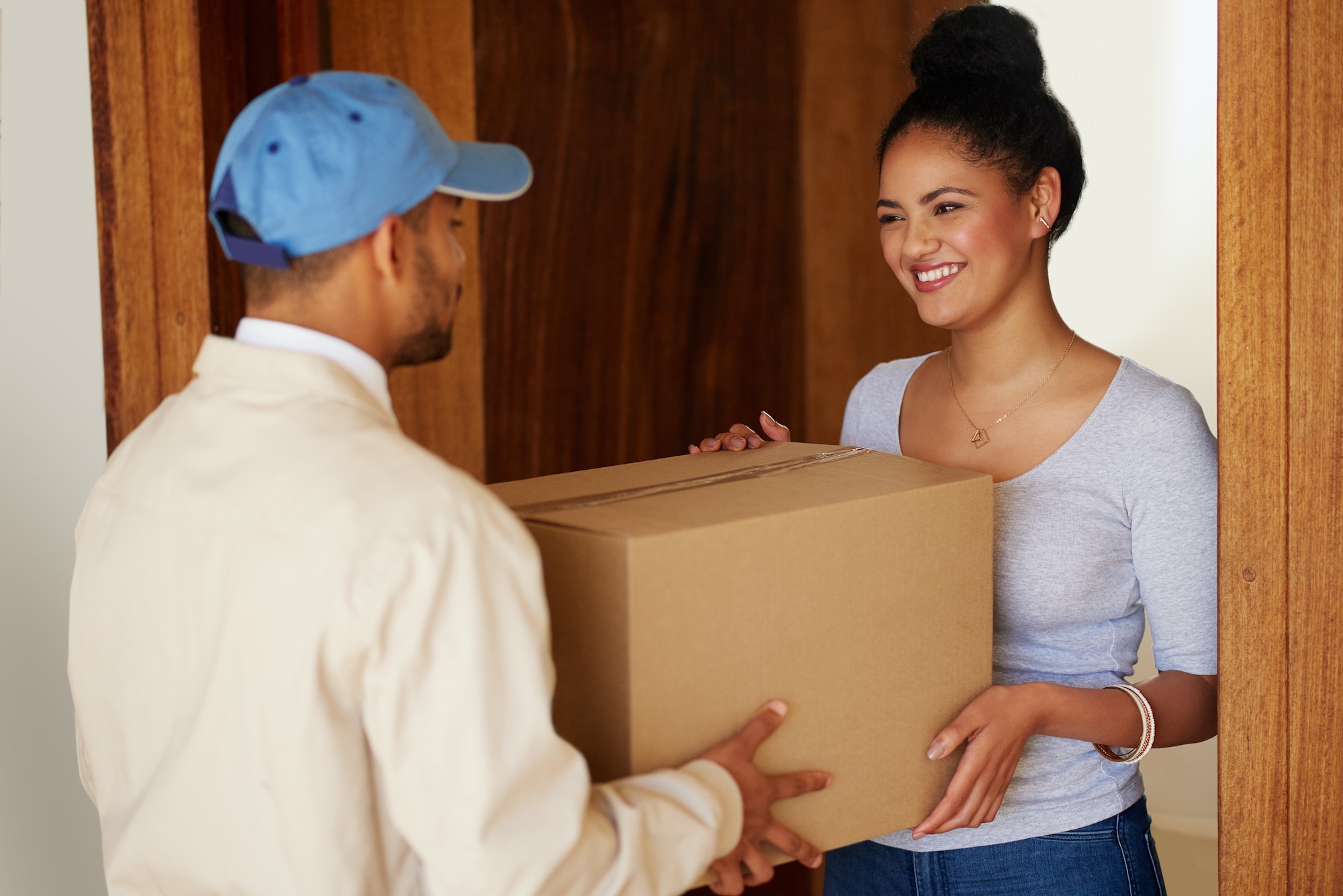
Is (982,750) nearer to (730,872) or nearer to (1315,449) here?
(730,872)

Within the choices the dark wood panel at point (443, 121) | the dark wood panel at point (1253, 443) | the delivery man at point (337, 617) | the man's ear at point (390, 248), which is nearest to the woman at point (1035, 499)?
the dark wood panel at point (1253, 443)

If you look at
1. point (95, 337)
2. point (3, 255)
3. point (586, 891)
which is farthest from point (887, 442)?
point (3, 255)

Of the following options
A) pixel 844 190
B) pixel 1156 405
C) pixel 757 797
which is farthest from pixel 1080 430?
pixel 844 190

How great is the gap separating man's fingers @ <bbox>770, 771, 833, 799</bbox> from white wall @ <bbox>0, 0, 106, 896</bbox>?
0.84 meters

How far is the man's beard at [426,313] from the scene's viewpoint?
2.80 feet

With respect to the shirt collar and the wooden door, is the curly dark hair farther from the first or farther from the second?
the shirt collar

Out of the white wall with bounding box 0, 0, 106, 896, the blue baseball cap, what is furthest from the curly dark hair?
the white wall with bounding box 0, 0, 106, 896

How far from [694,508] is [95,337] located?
0.76m

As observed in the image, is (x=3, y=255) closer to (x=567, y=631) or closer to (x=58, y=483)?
(x=58, y=483)

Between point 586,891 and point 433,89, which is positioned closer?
point 586,891

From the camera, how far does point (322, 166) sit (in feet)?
2.60

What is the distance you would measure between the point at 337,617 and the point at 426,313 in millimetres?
250

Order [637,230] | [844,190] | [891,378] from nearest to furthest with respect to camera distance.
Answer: [891,378] → [637,230] → [844,190]

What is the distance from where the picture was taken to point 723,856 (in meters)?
0.89
